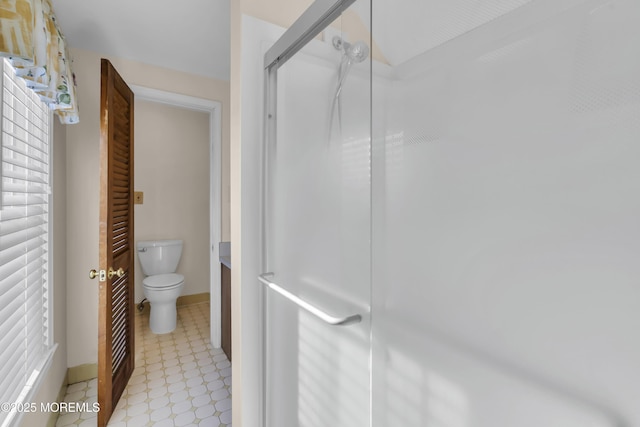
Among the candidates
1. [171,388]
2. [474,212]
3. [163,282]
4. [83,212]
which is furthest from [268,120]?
[163,282]

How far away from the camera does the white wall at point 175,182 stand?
3297mm

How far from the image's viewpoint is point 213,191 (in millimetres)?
2561

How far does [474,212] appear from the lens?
563 mm

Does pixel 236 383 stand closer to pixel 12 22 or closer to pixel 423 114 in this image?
pixel 423 114

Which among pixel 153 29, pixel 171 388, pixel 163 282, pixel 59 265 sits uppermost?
pixel 153 29

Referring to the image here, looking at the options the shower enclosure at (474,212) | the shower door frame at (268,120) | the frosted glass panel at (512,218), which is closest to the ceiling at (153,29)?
the shower door frame at (268,120)

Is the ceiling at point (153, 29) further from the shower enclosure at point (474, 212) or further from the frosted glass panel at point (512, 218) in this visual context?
the frosted glass panel at point (512, 218)

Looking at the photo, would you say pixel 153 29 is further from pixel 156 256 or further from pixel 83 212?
pixel 156 256

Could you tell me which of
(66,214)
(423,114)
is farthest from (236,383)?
(66,214)

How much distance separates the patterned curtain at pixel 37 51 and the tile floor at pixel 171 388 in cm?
174

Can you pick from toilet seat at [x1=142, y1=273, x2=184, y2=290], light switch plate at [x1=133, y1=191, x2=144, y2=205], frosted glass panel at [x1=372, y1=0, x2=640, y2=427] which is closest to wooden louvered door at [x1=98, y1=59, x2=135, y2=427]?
toilet seat at [x1=142, y1=273, x2=184, y2=290]

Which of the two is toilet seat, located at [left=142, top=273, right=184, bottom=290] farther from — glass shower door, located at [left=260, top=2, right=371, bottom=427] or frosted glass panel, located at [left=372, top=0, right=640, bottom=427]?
frosted glass panel, located at [left=372, top=0, right=640, bottom=427]

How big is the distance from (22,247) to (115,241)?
0.50m

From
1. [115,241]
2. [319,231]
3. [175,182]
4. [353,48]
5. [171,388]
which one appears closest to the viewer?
[353,48]
